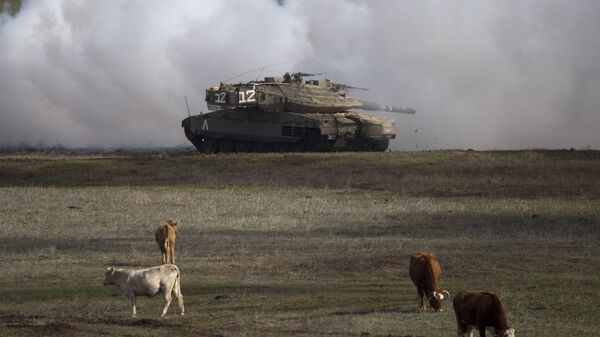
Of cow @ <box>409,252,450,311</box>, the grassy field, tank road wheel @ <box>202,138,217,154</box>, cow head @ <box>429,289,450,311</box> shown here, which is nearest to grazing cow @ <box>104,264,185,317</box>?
the grassy field

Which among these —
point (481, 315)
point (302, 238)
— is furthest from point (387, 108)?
point (481, 315)

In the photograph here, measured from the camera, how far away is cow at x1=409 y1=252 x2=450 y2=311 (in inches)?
716

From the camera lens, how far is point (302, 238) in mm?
29375

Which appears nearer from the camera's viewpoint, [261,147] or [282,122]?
[282,122]

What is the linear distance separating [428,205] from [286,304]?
60.6ft

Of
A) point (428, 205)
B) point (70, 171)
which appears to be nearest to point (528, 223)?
point (428, 205)

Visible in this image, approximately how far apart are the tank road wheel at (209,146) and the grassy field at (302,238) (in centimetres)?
927

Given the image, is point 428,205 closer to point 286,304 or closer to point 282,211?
point 282,211

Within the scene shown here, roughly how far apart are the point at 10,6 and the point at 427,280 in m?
90.8

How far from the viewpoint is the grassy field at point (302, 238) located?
59.6 ft

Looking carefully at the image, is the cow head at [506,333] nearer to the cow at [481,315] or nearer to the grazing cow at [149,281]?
the cow at [481,315]

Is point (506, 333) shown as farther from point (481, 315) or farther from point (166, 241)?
point (166, 241)

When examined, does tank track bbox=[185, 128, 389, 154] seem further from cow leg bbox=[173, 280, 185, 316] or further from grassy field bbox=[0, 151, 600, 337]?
cow leg bbox=[173, 280, 185, 316]

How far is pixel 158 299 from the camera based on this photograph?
818 inches
